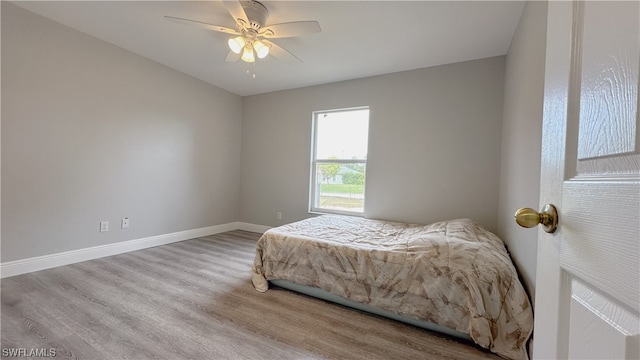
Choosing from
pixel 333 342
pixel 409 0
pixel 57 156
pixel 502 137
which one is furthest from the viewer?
pixel 502 137

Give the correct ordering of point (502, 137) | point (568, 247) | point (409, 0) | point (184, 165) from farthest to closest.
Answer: point (184, 165) < point (502, 137) < point (409, 0) < point (568, 247)

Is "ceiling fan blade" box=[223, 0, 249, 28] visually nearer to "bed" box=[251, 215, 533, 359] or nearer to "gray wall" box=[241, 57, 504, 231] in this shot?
"gray wall" box=[241, 57, 504, 231]

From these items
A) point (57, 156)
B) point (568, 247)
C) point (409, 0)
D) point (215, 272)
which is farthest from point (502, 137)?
point (57, 156)

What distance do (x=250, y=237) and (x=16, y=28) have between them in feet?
11.0

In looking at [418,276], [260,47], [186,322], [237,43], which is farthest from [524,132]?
[186,322]

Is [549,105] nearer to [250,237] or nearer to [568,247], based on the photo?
[568,247]

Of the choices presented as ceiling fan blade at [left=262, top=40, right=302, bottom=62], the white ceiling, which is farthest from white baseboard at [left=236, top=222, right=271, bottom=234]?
ceiling fan blade at [left=262, top=40, right=302, bottom=62]

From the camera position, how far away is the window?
144 inches

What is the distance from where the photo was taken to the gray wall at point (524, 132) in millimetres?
1478

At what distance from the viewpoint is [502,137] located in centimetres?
271

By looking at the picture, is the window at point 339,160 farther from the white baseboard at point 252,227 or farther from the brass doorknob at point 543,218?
the brass doorknob at point 543,218

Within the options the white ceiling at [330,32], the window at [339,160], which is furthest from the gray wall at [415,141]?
the white ceiling at [330,32]

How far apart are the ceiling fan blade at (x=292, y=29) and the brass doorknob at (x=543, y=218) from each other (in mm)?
1951

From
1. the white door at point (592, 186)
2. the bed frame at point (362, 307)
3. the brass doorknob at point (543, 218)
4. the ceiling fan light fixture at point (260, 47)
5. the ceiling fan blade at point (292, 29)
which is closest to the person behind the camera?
the white door at point (592, 186)
